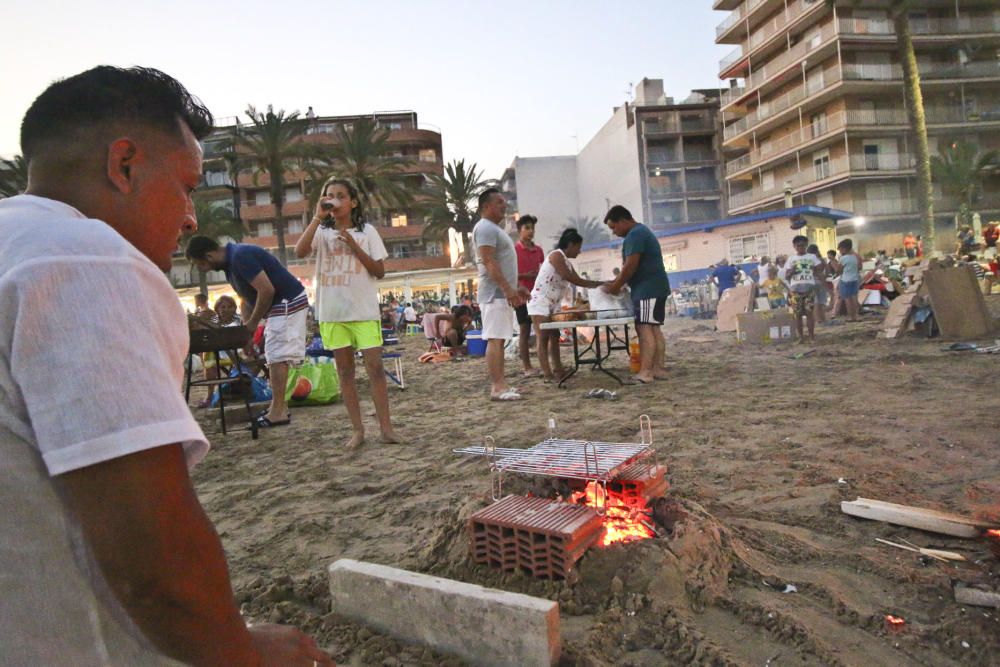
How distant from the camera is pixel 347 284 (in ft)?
14.3

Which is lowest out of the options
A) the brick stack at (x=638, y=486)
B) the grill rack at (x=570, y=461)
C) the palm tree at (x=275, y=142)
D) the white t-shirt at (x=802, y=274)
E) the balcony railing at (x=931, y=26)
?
the brick stack at (x=638, y=486)

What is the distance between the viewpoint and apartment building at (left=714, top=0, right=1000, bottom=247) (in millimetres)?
34719

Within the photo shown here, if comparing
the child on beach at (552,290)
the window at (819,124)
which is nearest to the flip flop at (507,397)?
the child on beach at (552,290)

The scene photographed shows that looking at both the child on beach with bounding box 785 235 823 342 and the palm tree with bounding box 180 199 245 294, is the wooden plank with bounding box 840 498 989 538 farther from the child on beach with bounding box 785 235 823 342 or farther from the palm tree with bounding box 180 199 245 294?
the palm tree with bounding box 180 199 245 294

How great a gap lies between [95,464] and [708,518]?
7.28ft

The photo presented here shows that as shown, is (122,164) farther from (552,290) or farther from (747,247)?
(747,247)

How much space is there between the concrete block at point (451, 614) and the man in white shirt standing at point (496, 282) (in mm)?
4118

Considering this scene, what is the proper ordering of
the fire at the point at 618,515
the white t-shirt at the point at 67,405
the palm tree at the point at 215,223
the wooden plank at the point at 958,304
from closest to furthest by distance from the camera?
the white t-shirt at the point at 67,405, the fire at the point at 618,515, the wooden plank at the point at 958,304, the palm tree at the point at 215,223

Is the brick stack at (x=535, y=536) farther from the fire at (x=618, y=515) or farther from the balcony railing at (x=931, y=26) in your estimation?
the balcony railing at (x=931, y=26)

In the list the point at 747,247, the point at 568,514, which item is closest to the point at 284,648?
the point at 568,514

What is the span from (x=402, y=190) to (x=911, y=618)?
36927 millimetres

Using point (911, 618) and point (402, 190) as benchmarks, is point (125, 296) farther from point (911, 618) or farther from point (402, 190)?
point (402, 190)

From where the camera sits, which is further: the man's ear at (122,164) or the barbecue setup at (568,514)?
the barbecue setup at (568,514)

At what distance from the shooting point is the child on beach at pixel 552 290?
7285 mm
